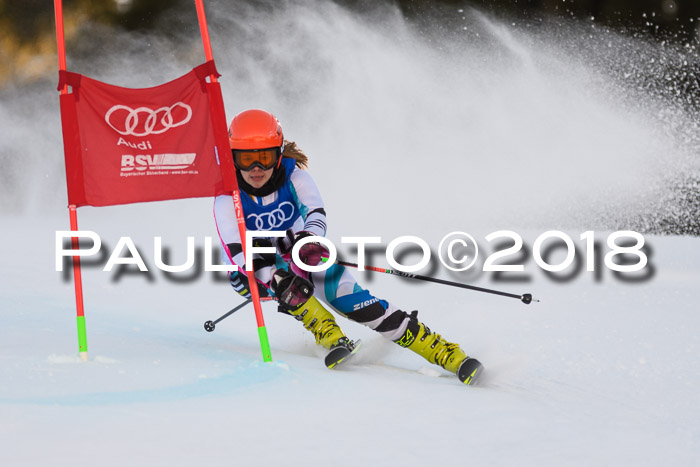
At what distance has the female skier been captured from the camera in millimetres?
3748

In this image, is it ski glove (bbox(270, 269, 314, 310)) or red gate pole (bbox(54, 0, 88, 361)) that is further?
ski glove (bbox(270, 269, 314, 310))

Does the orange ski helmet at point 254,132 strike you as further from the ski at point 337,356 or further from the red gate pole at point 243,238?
the ski at point 337,356

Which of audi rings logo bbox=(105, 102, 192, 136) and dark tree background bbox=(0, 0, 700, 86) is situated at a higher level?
dark tree background bbox=(0, 0, 700, 86)

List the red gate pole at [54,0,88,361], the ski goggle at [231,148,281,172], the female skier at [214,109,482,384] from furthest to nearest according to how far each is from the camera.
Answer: the ski goggle at [231,148,281,172] → the female skier at [214,109,482,384] → the red gate pole at [54,0,88,361]

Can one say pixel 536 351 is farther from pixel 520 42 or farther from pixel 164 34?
pixel 164 34

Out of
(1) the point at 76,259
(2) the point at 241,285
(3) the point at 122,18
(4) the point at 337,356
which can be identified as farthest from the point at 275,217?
(3) the point at 122,18

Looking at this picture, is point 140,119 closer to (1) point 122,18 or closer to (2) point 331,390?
(2) point 331,390

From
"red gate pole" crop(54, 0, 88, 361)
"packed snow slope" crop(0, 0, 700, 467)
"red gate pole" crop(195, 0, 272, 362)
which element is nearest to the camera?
"packed snow slope" crop(0, 0, 700, 467)

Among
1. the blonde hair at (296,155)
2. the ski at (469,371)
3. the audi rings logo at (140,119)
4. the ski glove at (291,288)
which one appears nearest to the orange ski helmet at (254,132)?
the blonde hair at (296,155)

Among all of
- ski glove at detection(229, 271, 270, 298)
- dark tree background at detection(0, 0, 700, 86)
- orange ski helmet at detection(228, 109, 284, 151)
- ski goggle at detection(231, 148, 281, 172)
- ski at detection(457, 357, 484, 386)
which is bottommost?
ski at detection(457, 357, 484, 386)

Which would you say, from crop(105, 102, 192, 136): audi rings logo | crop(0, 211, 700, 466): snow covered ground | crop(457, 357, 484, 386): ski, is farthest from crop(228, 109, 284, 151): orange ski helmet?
crop(457, 357, 484, 386): ski

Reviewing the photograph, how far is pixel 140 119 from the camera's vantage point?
11.2ft

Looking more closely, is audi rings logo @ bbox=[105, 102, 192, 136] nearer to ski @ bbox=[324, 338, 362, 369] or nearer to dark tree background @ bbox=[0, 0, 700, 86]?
ski @ bbox=[324, 338, 362, 369]

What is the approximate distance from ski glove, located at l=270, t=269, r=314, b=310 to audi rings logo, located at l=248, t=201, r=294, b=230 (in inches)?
18.3
